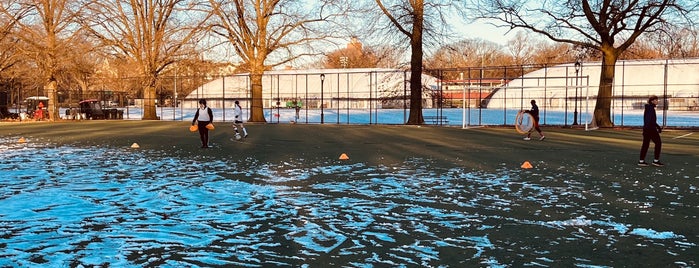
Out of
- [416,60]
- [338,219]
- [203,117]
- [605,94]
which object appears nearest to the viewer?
[338,219]

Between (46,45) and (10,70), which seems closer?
(46,45)

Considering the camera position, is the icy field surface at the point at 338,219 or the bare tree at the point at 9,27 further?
the bare tree at the point at 9,27

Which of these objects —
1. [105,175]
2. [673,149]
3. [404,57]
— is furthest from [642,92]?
[105,175]

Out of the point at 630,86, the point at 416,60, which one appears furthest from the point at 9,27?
the point at 630,86

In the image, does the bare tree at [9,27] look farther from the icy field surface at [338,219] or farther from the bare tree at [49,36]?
the icy field surface at [338,219]

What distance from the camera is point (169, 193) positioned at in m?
9.80

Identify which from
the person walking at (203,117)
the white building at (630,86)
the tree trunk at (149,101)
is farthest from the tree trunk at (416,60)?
the white building at (630,86)

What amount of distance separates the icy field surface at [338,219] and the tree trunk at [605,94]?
23.3 m

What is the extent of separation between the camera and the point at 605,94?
3375 cm

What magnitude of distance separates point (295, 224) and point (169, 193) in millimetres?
3418

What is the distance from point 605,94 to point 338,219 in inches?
1198

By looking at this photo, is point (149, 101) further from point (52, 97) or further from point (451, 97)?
point (451, 97)

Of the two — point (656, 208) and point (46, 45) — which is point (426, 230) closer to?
point (656, 208)

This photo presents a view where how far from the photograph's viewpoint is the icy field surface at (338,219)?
580cm
